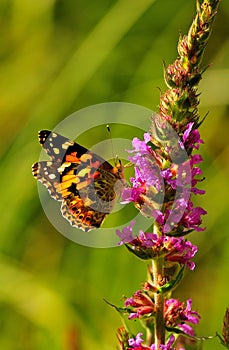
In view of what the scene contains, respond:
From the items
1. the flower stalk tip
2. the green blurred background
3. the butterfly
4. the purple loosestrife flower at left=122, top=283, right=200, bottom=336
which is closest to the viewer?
the flower stalk tip

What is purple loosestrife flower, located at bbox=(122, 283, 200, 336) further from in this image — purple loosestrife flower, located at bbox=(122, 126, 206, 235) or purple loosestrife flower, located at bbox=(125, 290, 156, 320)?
purple loosestrife flower, located at bbox=(122, 126, 206, 235)

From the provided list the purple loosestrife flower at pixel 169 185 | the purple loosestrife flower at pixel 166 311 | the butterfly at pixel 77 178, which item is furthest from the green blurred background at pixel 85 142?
the purple loosestrife flower at pixel 169 185

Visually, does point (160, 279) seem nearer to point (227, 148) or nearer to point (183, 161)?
point (183, 161)

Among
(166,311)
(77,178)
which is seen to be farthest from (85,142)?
(166,311)

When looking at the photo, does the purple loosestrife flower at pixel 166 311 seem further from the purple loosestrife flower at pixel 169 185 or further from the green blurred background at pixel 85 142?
the green blurred background at pixel 85 142

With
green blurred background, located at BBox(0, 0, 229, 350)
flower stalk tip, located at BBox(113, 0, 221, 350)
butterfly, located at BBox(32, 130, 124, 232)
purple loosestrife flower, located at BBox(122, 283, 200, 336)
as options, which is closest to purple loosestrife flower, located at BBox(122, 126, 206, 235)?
flower stalk tip, located at BBox(113, 0, 221, 350)
